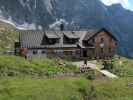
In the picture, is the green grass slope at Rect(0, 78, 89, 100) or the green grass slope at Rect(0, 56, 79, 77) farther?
the green grass slope at Rect(0, 56, 79, 77)

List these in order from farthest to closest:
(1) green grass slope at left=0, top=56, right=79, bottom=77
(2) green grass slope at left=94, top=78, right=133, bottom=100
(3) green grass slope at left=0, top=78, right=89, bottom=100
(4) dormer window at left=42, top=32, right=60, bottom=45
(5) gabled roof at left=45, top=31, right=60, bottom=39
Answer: (5) gabled roof at left=45, top=31, right=60, bottom=39, (4) dormer window at left=42, top=32, right=60, bottom=45, (1) green grass slope at left=0, top=56, right=79, bottom=77, (2) green grass slope at left=94, top=78, right=133, bottom=100, (3) green grass slope at left=0, top=78, right=89, bottom=100

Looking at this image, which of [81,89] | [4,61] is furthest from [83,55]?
[81,89]

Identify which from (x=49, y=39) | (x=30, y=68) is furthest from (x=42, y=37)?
(x=30, y=68)

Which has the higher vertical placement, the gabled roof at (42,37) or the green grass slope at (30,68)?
the gabled roof at (42,37)

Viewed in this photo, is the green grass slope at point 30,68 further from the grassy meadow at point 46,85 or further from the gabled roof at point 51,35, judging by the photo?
the gabled roof at point 51,35

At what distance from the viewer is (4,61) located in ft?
166

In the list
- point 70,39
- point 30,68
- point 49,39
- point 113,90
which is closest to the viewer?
point 113,90

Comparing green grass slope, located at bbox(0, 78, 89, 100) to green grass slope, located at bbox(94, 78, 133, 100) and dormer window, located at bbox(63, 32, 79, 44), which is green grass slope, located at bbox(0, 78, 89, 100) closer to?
green grass slope, located at bbox(94, 78, 133, 100)

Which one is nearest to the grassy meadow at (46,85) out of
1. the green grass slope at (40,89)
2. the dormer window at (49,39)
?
the green grass slope at (40,89)

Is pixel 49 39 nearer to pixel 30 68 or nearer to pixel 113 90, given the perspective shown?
pixel 30 68

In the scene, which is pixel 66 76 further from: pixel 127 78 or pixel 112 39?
pixel 112 39

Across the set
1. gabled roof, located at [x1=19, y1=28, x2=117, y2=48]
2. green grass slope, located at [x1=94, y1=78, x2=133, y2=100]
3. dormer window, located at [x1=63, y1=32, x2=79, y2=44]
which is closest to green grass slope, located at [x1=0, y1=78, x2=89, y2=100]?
green grass slope, located at [x1=94, y1=78, x2=133, y2=100]

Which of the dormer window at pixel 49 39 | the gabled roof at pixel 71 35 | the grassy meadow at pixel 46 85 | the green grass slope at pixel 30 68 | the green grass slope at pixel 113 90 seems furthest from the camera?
the gabled roof at pixel 71 35

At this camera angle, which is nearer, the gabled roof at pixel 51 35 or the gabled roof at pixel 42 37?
the gabled roof at pixel 42 37
